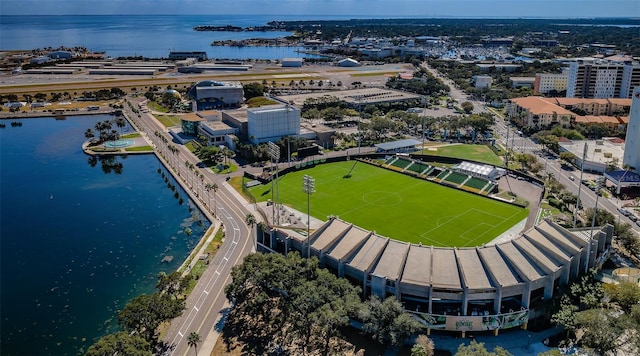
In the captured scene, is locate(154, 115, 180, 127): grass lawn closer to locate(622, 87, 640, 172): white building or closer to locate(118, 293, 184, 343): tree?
locate(118, 293, 184, 343): tree

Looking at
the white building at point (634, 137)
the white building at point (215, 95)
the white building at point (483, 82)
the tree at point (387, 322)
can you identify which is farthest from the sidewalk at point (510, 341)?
the white building at point (483, 82)

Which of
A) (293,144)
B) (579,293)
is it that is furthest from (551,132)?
(579,293)

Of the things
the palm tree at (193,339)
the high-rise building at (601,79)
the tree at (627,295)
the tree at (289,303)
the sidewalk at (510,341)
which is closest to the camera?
the palm tree at (193,339)

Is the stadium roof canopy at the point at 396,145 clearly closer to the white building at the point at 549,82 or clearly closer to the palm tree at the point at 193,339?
the palm tree at the point at 193,339

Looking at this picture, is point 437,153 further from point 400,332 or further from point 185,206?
point 400,332

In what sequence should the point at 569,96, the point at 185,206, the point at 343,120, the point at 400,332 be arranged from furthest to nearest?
the point at 569,96 < the point at 343,120 < the point at 185,206 < the point at 400,332

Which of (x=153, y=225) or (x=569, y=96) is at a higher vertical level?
(x=569, y=96)
